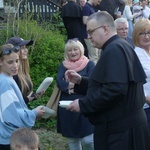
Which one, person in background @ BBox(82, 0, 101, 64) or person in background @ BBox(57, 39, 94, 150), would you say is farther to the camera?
person in background @ BBox(82, 0, 101, 64)

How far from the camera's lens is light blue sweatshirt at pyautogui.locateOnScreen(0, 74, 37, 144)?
4.07 meters

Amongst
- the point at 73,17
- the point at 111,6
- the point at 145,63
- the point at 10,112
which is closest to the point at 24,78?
the point at 10,112

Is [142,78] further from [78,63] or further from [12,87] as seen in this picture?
[78,63]

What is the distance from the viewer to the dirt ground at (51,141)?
6.63 meters

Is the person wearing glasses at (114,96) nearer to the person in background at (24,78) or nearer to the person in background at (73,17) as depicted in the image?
the person in background at (24,78)

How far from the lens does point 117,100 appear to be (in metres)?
3.84

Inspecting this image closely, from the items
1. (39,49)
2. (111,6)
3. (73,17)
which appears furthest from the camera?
(111,6)

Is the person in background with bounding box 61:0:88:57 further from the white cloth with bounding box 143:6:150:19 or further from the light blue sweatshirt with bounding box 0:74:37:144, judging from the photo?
the light blue sweatshirt with bounding box 0:74:37:144

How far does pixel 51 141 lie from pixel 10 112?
2884mm

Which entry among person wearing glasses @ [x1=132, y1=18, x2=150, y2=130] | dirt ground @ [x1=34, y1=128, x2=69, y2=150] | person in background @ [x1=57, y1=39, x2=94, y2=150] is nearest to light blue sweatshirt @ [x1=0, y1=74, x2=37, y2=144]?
person in background @ [x1=57, y1=39, x2=94, y2=150]

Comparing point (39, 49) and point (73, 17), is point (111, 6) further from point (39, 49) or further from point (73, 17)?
point (39, 49)

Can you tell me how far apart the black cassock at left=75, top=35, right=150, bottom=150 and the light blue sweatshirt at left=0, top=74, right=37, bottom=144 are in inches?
23.7

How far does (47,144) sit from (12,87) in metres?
2.75

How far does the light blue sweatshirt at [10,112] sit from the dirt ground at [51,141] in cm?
240
